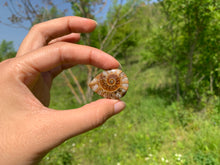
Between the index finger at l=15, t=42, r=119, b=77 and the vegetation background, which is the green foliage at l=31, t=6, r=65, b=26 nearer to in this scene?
the vegetation background

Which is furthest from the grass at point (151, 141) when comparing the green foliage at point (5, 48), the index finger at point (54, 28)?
the green foliage at point (5, 48)

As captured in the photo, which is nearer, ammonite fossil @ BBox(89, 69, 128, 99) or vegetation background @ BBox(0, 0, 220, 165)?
ammonite fossil @ BBox(89, 69, 128, 99)

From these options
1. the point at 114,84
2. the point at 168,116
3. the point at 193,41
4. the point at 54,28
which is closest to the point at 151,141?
the point at 168,116

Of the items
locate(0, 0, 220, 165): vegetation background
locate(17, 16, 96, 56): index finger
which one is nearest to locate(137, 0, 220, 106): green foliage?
locate(0, 0, 220, 165): vegetation background

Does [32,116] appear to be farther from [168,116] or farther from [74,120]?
[168,116]

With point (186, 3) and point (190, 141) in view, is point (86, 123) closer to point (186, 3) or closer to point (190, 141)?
point (190, 141)

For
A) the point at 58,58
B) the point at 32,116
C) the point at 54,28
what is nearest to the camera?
the point at 32,116

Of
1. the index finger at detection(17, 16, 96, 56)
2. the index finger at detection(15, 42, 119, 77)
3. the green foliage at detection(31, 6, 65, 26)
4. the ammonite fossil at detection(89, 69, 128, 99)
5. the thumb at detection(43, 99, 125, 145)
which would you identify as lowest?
the thumb at detection(43, 99, 125, 145)

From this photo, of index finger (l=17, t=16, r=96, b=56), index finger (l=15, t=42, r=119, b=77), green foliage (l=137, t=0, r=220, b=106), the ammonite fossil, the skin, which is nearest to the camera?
the skin
